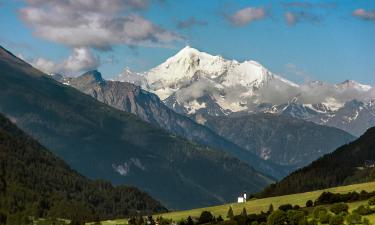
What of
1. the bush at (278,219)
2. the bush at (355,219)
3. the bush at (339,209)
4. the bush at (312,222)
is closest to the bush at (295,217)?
the bush at (278,219)

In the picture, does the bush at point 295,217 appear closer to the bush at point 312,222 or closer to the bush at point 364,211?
the bush at point 312,222

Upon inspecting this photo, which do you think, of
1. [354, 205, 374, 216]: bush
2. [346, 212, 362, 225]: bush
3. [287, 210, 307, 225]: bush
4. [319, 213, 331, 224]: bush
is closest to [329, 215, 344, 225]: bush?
[346, 212, 362, 225]: bush

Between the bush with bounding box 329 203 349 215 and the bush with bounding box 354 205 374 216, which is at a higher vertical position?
the bush with bounding box 329 203 349 215

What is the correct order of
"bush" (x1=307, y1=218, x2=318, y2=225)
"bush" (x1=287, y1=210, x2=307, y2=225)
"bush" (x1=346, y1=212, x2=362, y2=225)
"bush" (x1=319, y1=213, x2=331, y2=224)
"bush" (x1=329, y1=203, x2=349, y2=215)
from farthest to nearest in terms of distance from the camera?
"bush" (x1=329, y1=203, x2=349, y2=215), "bush" (x1=287, y1=210, x2=307, y2=225), "bush" (x1=319, y1=213, x2=331, y2=224), "bush" (x1=307, y1=218, x2=318, y2=225), "bush" (x1=346, y1=212, x2=362, y2=225)

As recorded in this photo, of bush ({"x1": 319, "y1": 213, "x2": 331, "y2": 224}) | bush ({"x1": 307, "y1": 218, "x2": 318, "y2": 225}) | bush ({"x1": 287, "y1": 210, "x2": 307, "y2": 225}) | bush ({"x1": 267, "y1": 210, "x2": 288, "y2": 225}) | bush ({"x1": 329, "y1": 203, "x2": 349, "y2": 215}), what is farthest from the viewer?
bush ({"x1": 329, "y1": 203, "x2": 349, "y2": 215})

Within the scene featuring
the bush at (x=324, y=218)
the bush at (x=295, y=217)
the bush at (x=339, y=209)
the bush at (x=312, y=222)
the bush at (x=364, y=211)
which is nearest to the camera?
the bush at (x=312, y=222)

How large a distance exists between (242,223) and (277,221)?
86.0ft

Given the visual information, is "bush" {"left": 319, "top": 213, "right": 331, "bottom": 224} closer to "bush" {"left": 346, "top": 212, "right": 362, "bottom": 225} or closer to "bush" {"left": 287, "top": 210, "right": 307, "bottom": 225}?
"bush" {"left": 287, "top": 210, "right": 307, "bottom": 225}

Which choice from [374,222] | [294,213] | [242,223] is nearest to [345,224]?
[374,222]

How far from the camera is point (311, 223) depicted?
163375mm

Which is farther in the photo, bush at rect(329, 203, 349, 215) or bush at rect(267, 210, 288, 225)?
bush at rect(329, 203, 349, 215)

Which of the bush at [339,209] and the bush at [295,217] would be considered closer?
the bush at [295,217]

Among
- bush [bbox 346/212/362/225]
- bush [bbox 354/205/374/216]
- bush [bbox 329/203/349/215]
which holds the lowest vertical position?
bush [bbox 346/212/362/225]

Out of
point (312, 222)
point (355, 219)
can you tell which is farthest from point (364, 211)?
point (355, 219)
